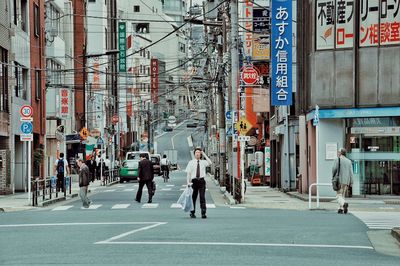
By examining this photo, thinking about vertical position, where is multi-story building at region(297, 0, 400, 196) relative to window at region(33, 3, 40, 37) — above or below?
below

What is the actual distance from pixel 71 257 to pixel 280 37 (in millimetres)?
27687

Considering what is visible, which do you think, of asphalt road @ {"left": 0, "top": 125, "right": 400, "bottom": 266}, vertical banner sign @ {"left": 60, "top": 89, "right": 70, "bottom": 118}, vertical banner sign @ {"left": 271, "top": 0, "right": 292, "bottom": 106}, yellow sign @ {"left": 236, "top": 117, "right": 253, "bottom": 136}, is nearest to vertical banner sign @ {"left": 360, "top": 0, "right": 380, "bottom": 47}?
vertical banner sign @ {"left": 271, "top": 0, "right": 292, "bottom": 106}

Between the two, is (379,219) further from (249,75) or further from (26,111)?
(249,75)

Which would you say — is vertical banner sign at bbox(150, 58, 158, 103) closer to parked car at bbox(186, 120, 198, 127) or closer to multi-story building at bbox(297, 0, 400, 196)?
parked car at bbox(186, 120, 198, 127)

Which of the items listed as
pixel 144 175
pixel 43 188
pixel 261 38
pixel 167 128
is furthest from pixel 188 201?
pixel 167 128

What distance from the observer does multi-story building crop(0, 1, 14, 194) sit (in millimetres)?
44344

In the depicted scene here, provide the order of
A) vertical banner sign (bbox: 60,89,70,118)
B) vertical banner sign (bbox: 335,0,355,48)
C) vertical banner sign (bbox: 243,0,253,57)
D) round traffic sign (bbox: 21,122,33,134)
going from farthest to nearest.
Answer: vertical banner sign (bbox: 60,89,70,118) < vertical banner sign (bbox: 243,0,253,57) < vertical banner sign (bbox: 335,0,355,48) < round traffic sign (bbox: 21,122,33,134)

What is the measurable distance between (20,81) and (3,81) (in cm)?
454

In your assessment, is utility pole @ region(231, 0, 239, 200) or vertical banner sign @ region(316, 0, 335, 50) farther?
utility pole @ region(231, 0, 239, 200)

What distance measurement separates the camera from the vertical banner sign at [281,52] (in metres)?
40.8

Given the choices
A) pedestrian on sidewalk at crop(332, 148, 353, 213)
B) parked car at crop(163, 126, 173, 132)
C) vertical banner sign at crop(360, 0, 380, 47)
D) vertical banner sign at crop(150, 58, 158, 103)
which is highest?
vertical banner sign at crop(150, 58, 158, 103)

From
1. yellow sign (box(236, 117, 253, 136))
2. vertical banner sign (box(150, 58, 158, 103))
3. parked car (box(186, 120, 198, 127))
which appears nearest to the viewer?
yellow sign (box(236, 117, 253, 136))

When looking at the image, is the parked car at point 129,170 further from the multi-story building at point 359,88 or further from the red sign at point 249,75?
the multi-story building at point 359,88

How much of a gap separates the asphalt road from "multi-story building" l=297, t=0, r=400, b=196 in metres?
10.8
